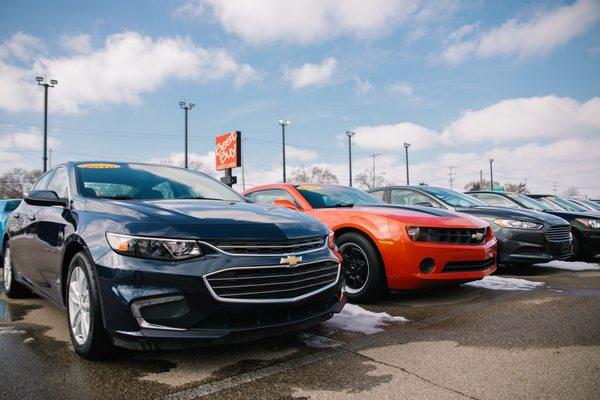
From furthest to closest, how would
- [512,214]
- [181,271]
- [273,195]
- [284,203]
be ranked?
[512,214] → [273,195] → [284,203] → [181,271]

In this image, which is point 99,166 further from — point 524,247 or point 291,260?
point 524,247

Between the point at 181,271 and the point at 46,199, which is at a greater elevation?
the point at 46,199

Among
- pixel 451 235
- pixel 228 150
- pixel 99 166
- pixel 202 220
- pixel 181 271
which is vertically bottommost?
pixel 181 271

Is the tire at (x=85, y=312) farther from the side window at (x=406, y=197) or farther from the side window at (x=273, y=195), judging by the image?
the side window at (x=406, y=197)

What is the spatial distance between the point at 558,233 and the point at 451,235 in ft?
10.3

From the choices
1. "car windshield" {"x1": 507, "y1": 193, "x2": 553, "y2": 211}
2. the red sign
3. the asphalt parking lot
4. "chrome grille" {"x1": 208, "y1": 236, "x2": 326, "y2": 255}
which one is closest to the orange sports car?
the asphalt parking lot

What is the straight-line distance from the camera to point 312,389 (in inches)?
94.7

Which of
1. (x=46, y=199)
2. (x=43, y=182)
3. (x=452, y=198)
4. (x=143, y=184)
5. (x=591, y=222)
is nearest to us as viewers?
(x=46, y=199)

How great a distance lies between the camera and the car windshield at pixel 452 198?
6.98 meters

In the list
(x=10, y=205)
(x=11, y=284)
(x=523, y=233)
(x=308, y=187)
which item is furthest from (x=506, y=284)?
(x=10, y=205)

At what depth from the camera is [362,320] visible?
387cm

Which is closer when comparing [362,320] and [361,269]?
[362,320]

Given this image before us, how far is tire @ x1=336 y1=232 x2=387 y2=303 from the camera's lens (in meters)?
4.46

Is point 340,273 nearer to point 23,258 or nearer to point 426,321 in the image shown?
point 426,321
